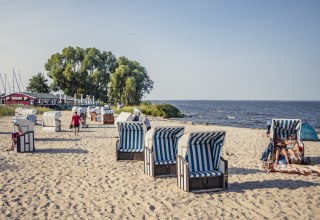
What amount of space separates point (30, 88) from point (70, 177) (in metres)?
82.1

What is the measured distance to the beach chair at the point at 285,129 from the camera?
10.4 meters

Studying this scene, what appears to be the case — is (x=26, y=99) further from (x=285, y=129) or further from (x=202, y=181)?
(x=202, y=181)

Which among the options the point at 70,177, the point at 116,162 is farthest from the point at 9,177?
the point at 116,162

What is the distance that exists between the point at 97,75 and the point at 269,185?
61079 mm

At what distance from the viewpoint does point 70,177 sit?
8.50 m

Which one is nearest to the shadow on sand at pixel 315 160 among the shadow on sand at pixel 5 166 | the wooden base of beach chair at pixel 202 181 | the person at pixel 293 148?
the person at pixel 293 148

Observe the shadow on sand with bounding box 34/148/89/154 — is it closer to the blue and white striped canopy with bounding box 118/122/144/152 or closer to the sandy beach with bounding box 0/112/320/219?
the sandy beach with bounding box 0/112/320/219

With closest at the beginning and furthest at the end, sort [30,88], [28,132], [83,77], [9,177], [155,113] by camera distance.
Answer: [9,177], [28,132], [155,113], [83,77], [30,88]

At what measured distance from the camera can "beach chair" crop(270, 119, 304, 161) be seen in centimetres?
1044

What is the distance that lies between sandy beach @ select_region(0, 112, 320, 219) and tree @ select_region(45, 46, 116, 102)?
56759mm

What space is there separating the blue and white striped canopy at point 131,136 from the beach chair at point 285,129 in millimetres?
4483

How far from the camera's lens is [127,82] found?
62000 mm

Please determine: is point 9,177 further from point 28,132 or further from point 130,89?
point 130,89

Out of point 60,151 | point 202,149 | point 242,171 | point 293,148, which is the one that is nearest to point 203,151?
point 202,149
